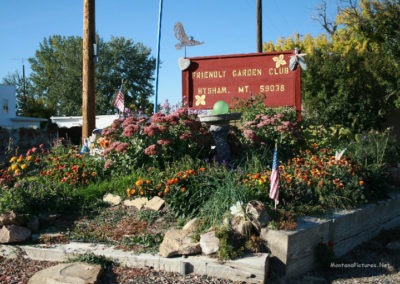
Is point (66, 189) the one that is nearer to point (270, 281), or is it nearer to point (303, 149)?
point (270, 281)

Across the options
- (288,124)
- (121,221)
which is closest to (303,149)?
(288,124)

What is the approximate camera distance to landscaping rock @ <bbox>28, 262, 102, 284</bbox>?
4.34 metres

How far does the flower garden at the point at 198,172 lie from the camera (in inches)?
227

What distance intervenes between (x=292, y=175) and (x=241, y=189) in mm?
1324

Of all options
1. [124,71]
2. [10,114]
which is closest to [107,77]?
[124,71]

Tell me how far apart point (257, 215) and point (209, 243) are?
0.64 metres

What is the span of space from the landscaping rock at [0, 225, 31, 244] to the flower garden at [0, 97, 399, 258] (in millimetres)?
414

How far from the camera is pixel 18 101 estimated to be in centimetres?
4944

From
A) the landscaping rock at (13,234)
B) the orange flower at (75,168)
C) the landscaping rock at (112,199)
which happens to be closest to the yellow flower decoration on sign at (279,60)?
the orange flower at (75,168)

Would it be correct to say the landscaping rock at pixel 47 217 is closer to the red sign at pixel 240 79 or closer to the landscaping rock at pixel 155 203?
the landscaping rock at pixel 155 203

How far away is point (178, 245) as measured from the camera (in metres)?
4.80

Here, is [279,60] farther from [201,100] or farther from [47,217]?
[47,217]

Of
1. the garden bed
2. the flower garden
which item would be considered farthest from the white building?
the garden bed

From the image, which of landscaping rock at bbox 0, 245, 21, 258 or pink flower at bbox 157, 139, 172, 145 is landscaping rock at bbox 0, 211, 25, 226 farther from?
pink flower at bbox 157, 139, 172, 145
